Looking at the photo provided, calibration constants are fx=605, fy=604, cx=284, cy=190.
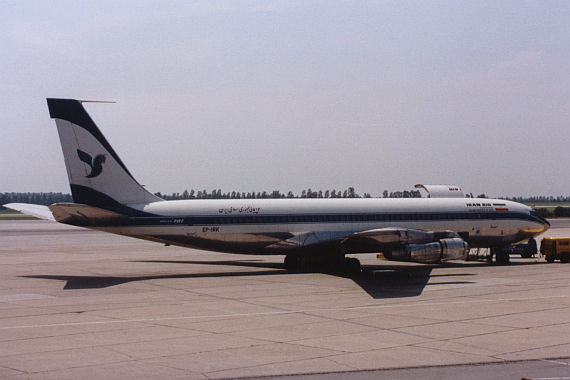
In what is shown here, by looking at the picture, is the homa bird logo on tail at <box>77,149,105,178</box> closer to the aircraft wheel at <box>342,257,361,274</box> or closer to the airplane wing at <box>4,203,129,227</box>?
the airplane wing at <box>4,203,129,227</box>

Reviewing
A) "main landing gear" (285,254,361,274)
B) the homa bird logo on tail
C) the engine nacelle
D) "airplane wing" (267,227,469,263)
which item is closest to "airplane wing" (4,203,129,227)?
the homa bird logo on tail

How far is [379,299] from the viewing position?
71.3 ft

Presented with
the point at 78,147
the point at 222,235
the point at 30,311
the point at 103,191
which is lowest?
the point at 30,311

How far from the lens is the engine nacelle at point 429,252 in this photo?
2842 cm

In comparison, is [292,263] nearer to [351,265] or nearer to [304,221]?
[304,221]

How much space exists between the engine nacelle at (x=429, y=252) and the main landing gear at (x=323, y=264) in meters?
3.59

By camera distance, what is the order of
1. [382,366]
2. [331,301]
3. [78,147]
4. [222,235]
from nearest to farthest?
[382,366]
[331,301]
[78,147]
[222,235]

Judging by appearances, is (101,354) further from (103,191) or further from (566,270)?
(566,270)

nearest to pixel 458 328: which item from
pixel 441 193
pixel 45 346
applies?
pixel 45 346

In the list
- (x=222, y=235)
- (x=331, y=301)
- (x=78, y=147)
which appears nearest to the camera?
(x=331, y=301)

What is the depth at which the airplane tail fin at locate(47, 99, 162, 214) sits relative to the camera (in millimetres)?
28359

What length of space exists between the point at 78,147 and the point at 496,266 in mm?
24203

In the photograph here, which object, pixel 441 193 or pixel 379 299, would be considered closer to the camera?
pixel 379 299

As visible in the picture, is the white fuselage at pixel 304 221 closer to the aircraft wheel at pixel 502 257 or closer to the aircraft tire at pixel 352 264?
the aircraft wheel at pixel 502 257
